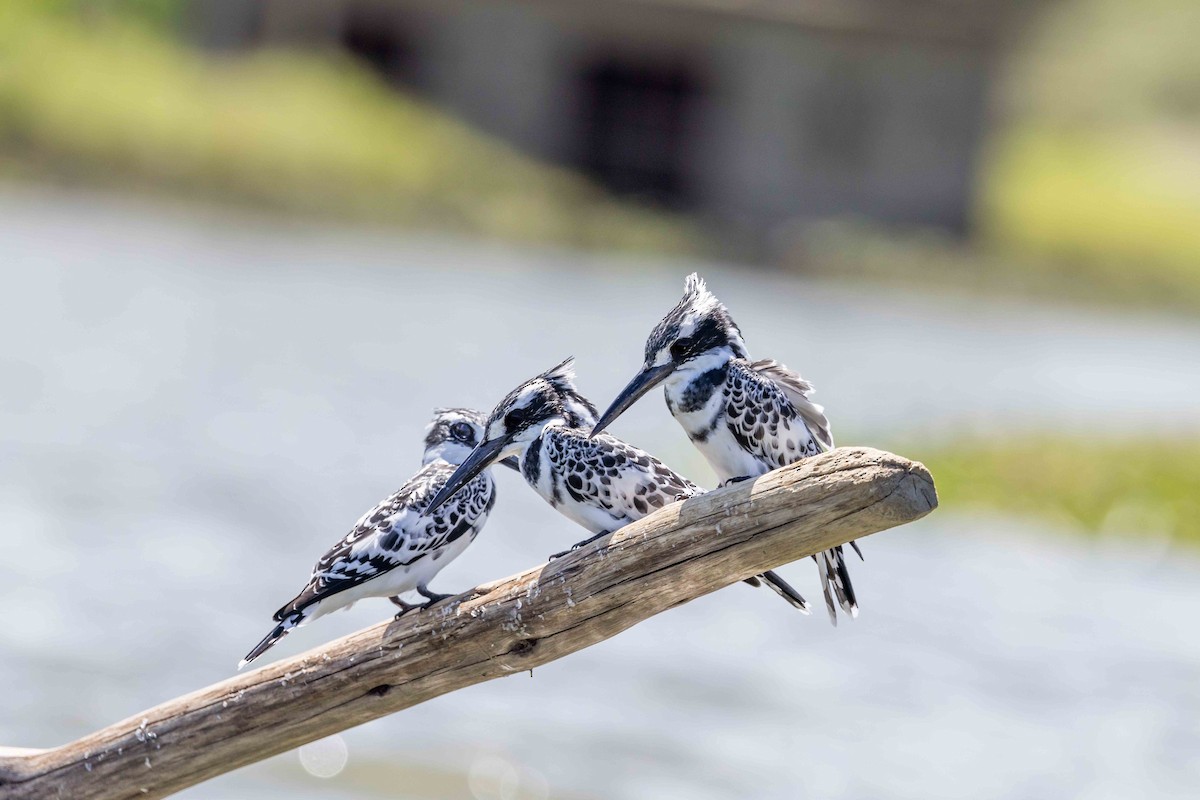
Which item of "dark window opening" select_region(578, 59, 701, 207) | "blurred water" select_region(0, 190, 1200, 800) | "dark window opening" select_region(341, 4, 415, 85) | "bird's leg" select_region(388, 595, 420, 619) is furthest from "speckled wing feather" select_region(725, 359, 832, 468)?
"dark window opening" select_region(341, 4, 415, 85)

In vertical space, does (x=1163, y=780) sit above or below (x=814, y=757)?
below

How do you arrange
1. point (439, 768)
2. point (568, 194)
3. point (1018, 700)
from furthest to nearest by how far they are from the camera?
1. point (568, 194)
2. point (1018, 700)
3. point (439, 768)

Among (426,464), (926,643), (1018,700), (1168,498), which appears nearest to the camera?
(426,464)

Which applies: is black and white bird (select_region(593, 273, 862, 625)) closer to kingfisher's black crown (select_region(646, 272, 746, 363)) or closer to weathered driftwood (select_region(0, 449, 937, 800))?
kingfisher's black crown (select_region(646, 272, 746, 363))

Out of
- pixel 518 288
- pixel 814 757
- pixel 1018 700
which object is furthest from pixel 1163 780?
pixel 518 288

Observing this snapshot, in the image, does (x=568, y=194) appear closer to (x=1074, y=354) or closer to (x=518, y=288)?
(x=518, y=288)

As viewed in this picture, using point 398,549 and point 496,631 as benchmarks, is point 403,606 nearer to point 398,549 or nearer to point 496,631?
point 398,549

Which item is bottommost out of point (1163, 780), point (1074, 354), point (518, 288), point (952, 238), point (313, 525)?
point (1163, 780)

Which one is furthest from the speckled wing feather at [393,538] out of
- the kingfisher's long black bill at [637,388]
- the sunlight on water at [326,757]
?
the sunlight on water at [326,757]

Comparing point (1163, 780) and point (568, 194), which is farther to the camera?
point (568, 194)
